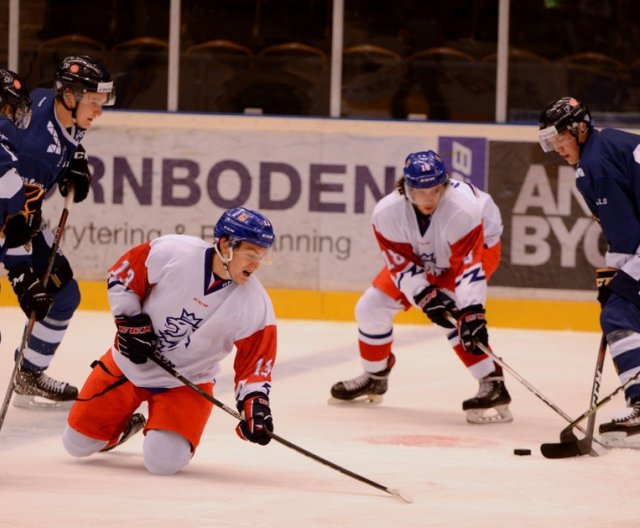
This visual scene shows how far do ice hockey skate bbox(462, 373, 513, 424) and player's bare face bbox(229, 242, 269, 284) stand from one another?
1435 mm

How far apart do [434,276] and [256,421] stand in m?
1.66

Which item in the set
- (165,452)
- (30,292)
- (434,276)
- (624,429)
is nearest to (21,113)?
(30,292)

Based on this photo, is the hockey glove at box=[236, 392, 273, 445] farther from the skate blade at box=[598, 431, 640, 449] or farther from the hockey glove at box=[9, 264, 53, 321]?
the skate blade at box=[598, 431, 640, 449]

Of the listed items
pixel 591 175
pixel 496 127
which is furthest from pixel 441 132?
pixel 591 175

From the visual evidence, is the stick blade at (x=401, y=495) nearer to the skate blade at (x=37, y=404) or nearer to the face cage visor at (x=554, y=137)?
the face cage visor at (x=554, y=137)

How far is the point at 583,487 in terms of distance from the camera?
145 inches

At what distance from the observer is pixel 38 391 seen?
484cm

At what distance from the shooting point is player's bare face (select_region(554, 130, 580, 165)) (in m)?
4.33

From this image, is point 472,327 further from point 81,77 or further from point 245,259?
point 81,77

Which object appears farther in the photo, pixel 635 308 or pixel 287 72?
pixel 287 72

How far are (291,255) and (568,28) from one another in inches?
81.0

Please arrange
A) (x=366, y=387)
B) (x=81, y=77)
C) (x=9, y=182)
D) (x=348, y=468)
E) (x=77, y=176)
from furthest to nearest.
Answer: (x=366, y=387), (x=77, y=176), (x=81, y=77), (x=348, y=468), (x=9, y=182)

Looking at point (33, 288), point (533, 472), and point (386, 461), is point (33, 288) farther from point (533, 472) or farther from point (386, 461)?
point (533, 472)

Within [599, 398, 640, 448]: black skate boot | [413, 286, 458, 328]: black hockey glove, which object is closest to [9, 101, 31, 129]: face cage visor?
Result: [413, 286, 458, 328]: black hockey glove
